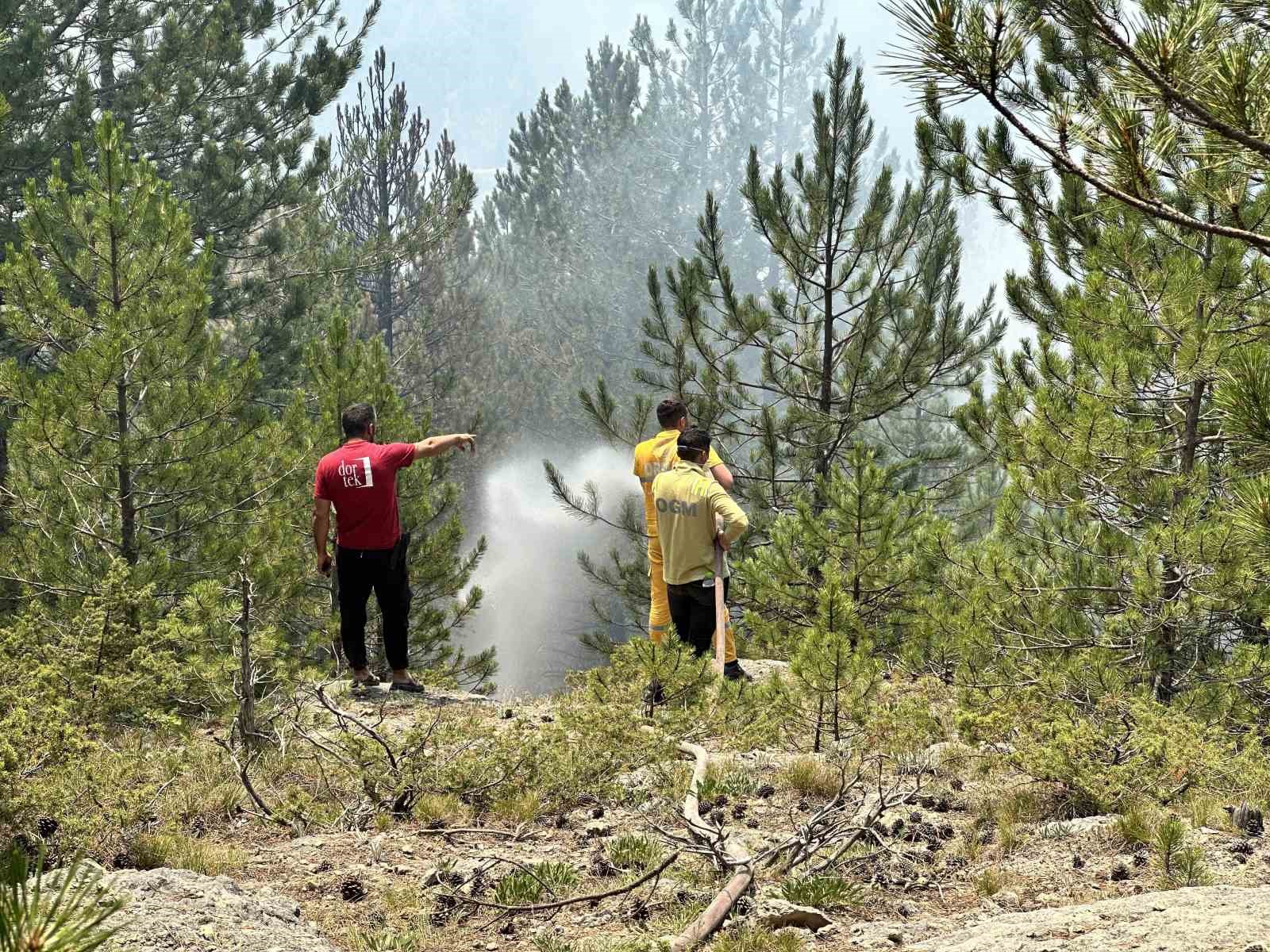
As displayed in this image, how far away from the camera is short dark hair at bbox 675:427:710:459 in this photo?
19.4 feet

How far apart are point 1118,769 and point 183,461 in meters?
6.93

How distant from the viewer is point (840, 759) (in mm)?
5012

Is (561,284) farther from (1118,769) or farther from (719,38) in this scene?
(1118,769)

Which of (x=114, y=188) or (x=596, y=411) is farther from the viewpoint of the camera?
(x=596, y=411)

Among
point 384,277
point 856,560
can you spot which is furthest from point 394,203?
point 856,560

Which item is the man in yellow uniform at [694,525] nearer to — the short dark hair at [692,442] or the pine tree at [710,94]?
the short dark hair at [692,442]

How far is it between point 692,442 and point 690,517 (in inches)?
15.3

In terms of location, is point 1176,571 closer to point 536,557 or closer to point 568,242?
point 536,557

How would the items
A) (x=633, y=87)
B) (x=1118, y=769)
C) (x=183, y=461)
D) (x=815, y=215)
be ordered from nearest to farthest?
(x=1118, y=769)
(x=183, y=461)
(x=815, y=215)
(x=633, y=87)

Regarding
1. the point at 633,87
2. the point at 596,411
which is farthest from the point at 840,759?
the point at 633,87

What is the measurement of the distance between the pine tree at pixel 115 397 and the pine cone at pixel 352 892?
16.2 ft

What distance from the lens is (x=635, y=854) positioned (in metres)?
3.63

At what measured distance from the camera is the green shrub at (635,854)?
11.8 feet

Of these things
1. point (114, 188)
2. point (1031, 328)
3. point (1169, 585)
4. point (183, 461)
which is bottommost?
point (1169, 585)
